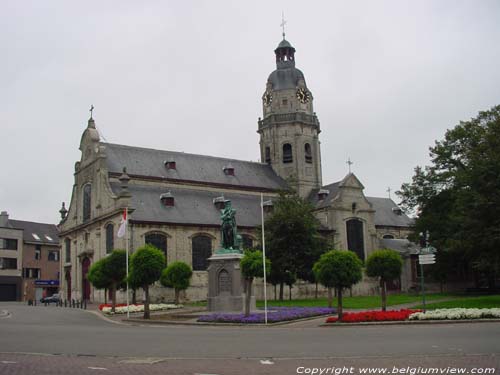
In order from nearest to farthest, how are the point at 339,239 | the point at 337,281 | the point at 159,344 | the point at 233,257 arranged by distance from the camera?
the point at 159,344, the point at 337,281, the point at 233,257, the point at 339,239

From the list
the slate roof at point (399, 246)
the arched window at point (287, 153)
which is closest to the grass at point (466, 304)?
the slate roof at point (399, 246)

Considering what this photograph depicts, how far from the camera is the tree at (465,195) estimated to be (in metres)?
34.7

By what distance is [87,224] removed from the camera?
59531 millimetres

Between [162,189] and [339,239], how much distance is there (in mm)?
19834

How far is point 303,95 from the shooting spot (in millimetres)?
72875

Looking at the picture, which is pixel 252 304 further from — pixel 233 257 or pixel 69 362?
pixel 69 362

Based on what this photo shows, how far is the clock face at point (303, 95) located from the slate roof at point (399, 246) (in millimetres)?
A: 19819

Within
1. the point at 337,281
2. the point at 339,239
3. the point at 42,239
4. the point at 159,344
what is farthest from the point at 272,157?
the point at 159,344

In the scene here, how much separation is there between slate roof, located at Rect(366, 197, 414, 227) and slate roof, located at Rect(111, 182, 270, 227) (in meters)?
21.7

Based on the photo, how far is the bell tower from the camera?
234 feet

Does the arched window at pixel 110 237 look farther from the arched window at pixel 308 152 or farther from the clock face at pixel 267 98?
the clock face at pixel 267 98

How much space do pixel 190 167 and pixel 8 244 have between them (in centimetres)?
3000

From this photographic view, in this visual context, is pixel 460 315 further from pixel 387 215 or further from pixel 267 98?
pixel 387 215

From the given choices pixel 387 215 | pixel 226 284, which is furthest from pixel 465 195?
pixel 387 215
